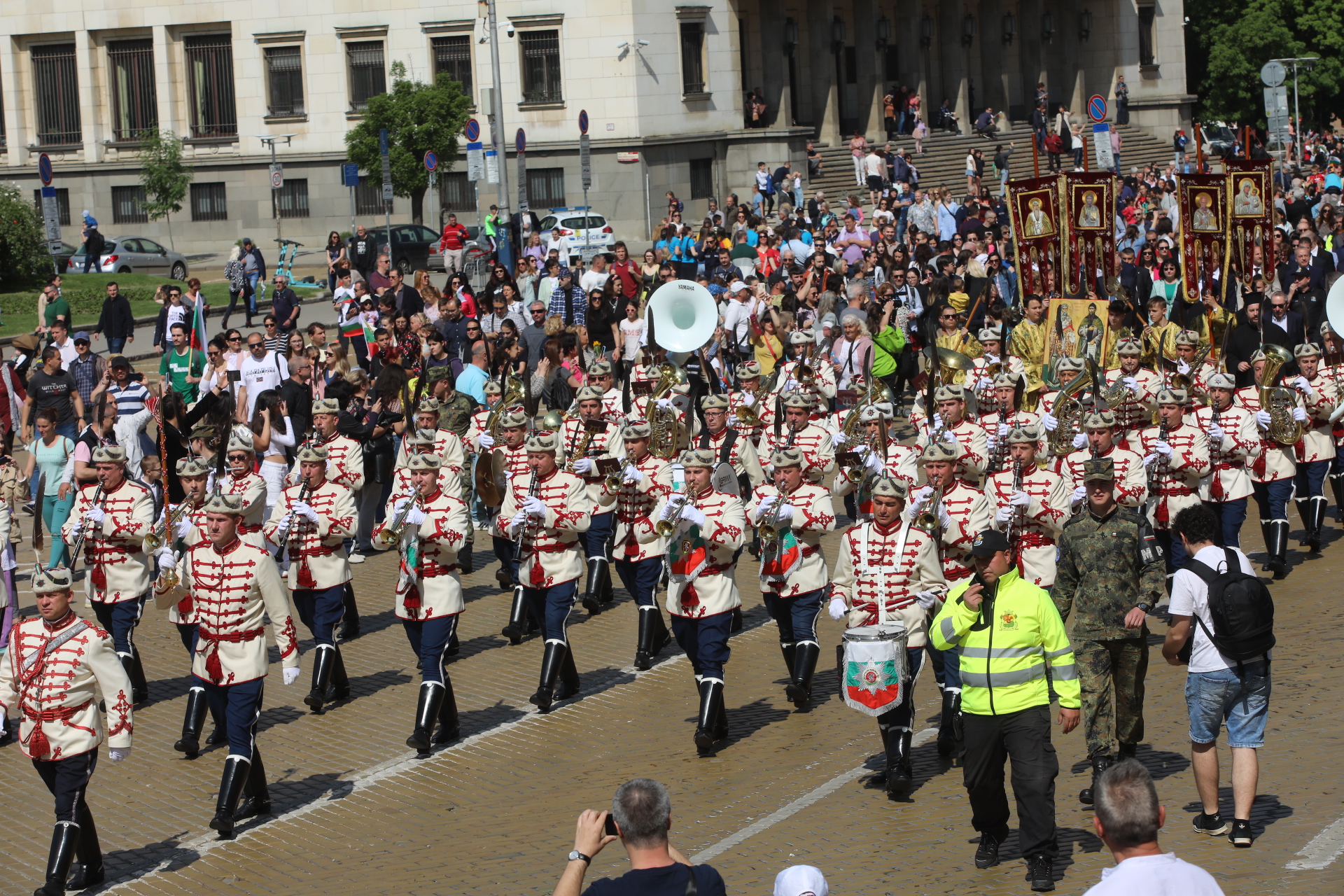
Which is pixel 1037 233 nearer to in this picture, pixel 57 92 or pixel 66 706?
pixel 66 706

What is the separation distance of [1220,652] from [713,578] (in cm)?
352

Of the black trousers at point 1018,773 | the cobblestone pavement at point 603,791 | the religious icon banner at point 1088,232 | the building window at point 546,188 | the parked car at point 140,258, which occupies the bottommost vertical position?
the cobblestone pavement at point 603,791

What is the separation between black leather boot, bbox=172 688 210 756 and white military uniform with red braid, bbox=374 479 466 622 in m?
1.38

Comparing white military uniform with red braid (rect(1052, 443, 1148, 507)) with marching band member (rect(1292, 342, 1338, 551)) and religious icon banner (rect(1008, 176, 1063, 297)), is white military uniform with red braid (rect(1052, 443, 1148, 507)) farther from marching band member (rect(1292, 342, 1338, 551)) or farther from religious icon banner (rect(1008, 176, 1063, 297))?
religious icon banner (rect(1008, 176, 1063, 297))

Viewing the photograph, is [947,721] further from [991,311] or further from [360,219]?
[360,219]

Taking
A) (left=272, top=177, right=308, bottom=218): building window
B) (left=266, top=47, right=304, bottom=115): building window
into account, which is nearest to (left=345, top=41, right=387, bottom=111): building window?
(left=266, top=47, right=304, bottom=115): building window

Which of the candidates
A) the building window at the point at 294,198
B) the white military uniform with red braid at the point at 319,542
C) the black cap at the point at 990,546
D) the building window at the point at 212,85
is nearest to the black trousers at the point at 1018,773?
A: the black cap at the point at 990,546

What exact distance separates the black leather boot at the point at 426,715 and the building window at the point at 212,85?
4253 cm

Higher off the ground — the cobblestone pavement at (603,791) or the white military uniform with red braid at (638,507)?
the white military uniform with red braid at (638,507)

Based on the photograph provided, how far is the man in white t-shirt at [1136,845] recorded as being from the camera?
579 cm

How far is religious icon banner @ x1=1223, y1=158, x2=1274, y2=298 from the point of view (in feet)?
72.5

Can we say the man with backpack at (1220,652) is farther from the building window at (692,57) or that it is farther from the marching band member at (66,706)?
the building window at (692,57)

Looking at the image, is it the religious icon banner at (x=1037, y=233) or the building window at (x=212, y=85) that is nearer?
the religious icon banner at (x=1037, y=233)

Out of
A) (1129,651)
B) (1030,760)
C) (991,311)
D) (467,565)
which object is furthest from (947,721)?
(991,311)
